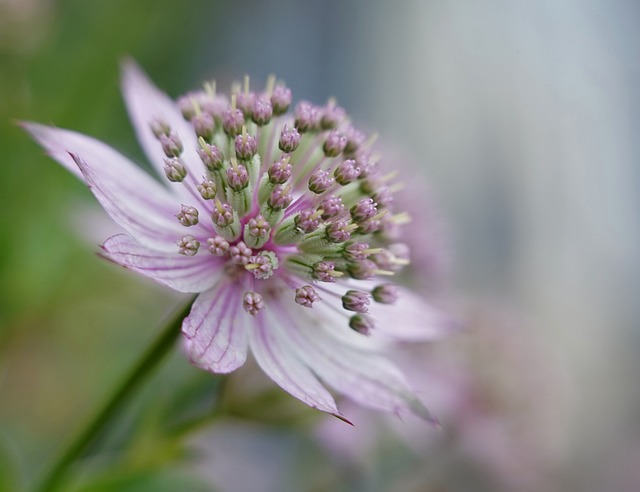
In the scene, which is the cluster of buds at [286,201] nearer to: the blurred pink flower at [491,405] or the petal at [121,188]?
the petal at [121,188]

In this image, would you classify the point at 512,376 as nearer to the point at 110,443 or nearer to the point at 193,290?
the point at 110,443

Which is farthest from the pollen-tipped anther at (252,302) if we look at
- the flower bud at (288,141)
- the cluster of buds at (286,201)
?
the flower bud at (288,141)

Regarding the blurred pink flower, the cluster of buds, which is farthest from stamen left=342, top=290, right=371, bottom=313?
the blurred pink flower

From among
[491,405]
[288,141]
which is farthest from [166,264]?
[491,405]

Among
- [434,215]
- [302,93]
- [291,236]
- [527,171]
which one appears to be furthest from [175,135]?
[527,171]

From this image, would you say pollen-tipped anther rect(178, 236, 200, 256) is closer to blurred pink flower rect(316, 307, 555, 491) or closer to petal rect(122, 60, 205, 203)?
petal rect(122, 60, 205, 203)

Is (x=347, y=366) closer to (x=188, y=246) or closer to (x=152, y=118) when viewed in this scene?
(x=188, y=246)

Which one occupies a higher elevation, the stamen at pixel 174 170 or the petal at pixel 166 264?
the stamen at pixel 174 170
